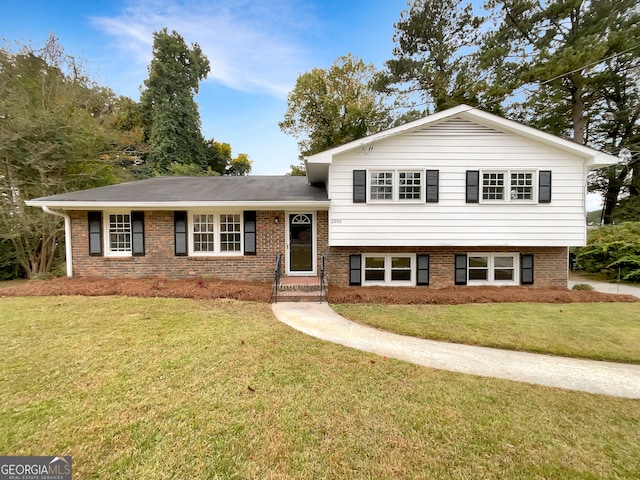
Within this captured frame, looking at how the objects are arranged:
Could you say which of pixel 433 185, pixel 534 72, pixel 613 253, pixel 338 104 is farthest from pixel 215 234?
pixel 338 104

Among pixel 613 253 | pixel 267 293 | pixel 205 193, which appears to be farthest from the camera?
pixel 613 253

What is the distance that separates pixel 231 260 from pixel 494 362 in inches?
287

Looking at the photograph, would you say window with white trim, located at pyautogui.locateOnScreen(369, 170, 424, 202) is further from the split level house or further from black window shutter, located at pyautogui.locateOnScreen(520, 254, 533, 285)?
black window shutter, located at pyautogui.locateOnScreen(520, 254, 533, 285)

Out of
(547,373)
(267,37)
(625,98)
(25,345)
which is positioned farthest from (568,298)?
(625,98)

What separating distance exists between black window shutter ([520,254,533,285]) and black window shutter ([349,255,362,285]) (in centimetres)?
523

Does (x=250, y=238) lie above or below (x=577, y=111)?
below

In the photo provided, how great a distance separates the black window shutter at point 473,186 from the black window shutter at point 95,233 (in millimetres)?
11630

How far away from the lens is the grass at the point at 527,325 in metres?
4.46

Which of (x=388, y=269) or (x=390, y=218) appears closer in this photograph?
(x=390, y=218)

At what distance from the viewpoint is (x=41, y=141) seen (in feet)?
34.7

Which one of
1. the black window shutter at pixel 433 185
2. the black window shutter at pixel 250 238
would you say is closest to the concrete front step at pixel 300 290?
the black window shutter at pixel 250 238

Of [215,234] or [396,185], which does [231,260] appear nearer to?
[215,234]

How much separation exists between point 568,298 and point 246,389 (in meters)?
8.76

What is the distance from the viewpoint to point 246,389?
313cm
